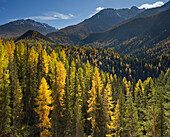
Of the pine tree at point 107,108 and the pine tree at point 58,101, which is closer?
the pine tree at point 107,108

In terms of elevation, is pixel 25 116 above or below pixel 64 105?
below

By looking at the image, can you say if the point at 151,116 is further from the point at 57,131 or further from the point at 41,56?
the point at 41,56

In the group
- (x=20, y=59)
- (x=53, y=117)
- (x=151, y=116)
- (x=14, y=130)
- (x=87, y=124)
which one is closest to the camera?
(x=151, y=116)

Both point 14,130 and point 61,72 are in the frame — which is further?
point 61,72

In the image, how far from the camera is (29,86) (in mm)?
36219

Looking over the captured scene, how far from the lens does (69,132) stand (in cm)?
3641

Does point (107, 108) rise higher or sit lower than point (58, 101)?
lower

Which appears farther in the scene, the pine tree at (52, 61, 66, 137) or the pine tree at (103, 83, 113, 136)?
the pine tree at (52, 61, 66, 137)

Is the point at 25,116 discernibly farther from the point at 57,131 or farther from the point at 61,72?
the point at 61,72

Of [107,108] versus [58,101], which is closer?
[58,101]

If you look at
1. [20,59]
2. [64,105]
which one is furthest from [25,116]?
[20,59]

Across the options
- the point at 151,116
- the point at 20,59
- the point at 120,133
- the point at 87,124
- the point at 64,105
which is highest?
the point at 20,59

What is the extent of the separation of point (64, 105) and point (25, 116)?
10.5 m

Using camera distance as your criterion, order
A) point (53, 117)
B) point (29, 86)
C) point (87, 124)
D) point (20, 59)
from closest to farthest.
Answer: point (53, 117)
point (29, 86)
point (87, 124)
point (20, 59)
